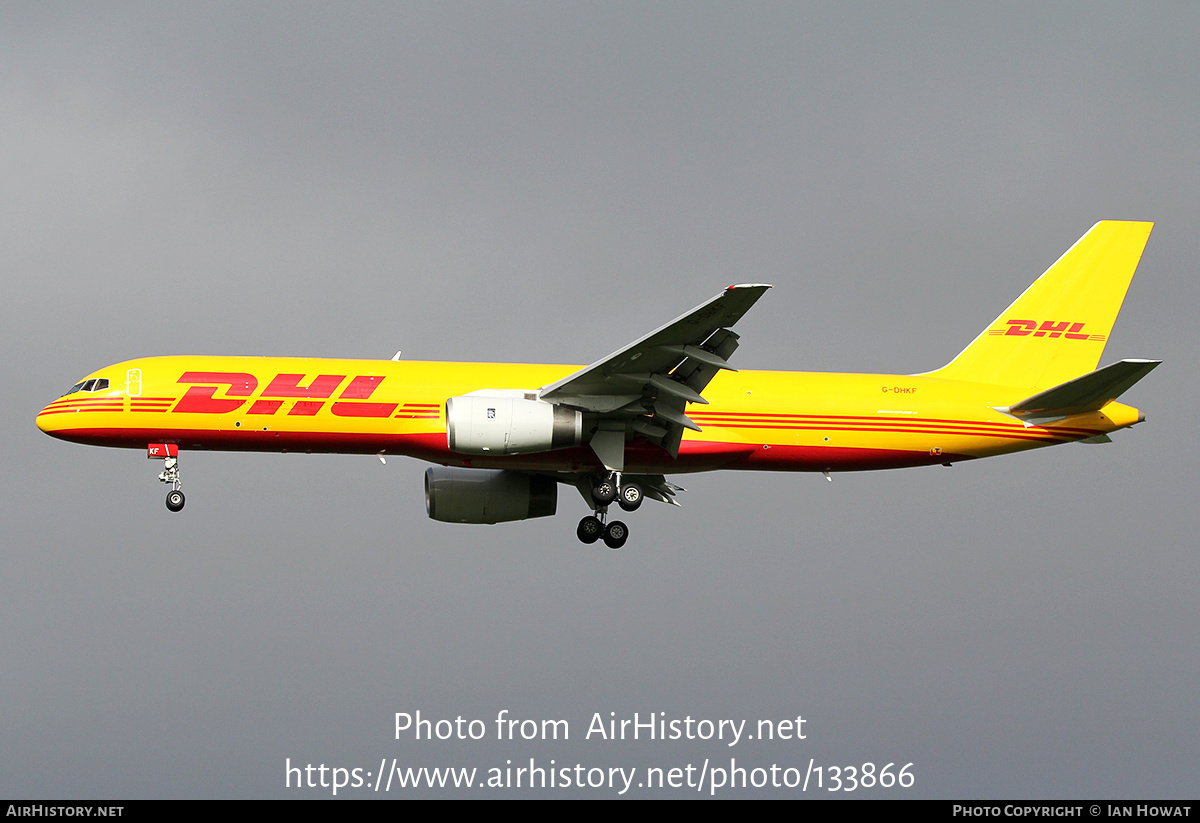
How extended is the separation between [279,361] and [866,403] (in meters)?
15.8

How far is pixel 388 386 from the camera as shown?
3734cm

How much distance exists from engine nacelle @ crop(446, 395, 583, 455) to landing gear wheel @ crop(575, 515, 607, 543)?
14.3 ft

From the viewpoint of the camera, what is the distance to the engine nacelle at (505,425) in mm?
35375

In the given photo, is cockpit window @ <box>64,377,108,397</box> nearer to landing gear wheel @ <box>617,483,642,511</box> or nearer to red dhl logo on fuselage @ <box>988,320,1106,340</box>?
landing gear wheel @ <box>617,483,642,511</box>

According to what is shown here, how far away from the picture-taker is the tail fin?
135 ft

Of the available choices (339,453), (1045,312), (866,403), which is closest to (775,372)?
(866,403)

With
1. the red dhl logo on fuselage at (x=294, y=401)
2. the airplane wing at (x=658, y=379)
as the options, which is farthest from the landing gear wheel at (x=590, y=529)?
the red dhl logo on fuselage at (x=294, y=401)

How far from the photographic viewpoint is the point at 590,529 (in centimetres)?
3991

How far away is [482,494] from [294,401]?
674 cm

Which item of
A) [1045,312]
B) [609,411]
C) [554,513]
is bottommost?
[554,513]

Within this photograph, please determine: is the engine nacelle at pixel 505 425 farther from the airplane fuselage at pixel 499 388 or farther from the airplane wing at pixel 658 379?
the airplane fuselage at pixel 499 388

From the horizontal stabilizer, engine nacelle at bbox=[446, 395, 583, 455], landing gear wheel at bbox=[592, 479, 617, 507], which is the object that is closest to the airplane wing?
engine nacelle at bbox=[446, 395, 583, 455]

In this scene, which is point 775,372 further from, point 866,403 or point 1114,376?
point 1114,376

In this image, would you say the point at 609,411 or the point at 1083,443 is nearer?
the point at 609,411
